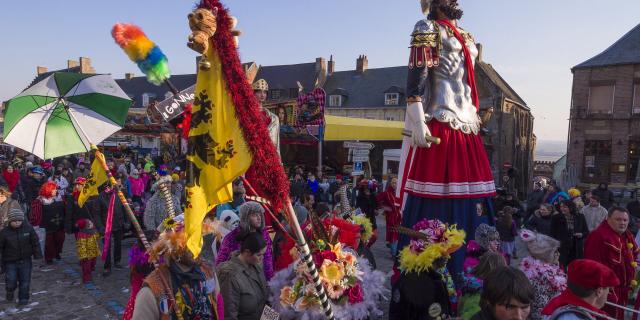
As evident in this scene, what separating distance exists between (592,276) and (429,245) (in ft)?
4.06

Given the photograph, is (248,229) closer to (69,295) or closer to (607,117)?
(69,295)

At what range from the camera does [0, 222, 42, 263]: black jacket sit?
653 centimetres

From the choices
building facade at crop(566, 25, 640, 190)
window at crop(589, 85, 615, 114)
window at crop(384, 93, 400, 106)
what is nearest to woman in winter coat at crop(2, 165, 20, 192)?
building facade at crop(566, 25, 640, 190)

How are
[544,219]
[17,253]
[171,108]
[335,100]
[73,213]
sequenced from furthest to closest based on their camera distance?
[335,100]
[73,213]
[544,219]
[17,253]
[171,108]

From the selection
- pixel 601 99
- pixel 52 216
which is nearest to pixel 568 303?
pixel 52 216

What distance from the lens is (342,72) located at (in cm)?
4519

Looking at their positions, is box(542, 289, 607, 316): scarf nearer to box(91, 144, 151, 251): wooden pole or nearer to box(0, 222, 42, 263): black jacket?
box(91, 144, 151, 251): wooden pole

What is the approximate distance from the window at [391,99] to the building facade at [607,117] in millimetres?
15802

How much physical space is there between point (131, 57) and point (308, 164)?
82.1ft

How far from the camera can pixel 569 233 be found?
7859 mm

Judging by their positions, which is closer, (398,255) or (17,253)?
(398,255)

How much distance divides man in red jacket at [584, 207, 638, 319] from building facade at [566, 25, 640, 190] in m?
21.2

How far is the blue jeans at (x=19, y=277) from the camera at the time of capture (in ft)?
21.6

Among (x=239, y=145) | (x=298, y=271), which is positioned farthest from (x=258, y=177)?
(x=298, y=271)
